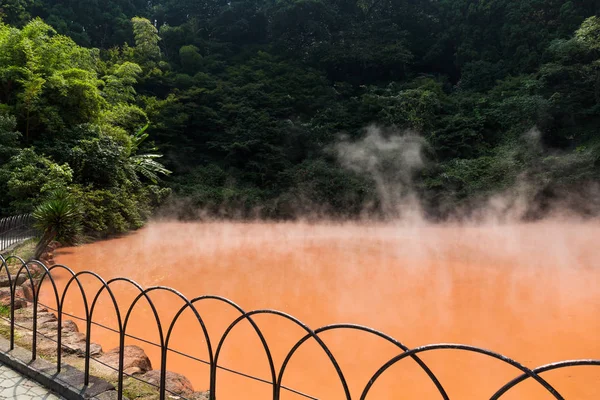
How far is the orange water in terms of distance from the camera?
406 centimetres

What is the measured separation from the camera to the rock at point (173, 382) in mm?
3231

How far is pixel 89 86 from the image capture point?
12.0 m

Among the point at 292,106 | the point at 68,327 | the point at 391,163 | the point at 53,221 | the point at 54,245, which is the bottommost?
the point at 68,327

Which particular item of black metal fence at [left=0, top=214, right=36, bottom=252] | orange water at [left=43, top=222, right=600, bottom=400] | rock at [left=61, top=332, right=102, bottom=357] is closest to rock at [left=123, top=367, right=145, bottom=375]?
rock at [left=61, top=332, right=102, bottom=357]

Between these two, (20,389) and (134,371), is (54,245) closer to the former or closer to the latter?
(134,371)

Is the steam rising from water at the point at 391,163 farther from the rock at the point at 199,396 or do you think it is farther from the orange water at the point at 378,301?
the rock at the point at 199,396

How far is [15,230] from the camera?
8.58 meters

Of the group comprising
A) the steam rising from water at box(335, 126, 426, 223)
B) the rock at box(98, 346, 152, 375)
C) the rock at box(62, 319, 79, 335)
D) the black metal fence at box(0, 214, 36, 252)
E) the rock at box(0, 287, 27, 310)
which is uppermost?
the steam rising from water at box(335, 126, 426, 223)

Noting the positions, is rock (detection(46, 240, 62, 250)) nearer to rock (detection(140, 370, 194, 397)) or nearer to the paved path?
the paved path

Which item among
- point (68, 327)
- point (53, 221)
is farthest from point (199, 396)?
point (53, 221)

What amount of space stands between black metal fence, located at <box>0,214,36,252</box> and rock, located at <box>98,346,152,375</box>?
5.18 meters

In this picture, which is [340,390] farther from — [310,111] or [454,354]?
[310,111]

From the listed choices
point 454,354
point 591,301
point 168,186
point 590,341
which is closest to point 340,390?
point 454,354

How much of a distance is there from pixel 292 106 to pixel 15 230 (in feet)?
53.5
